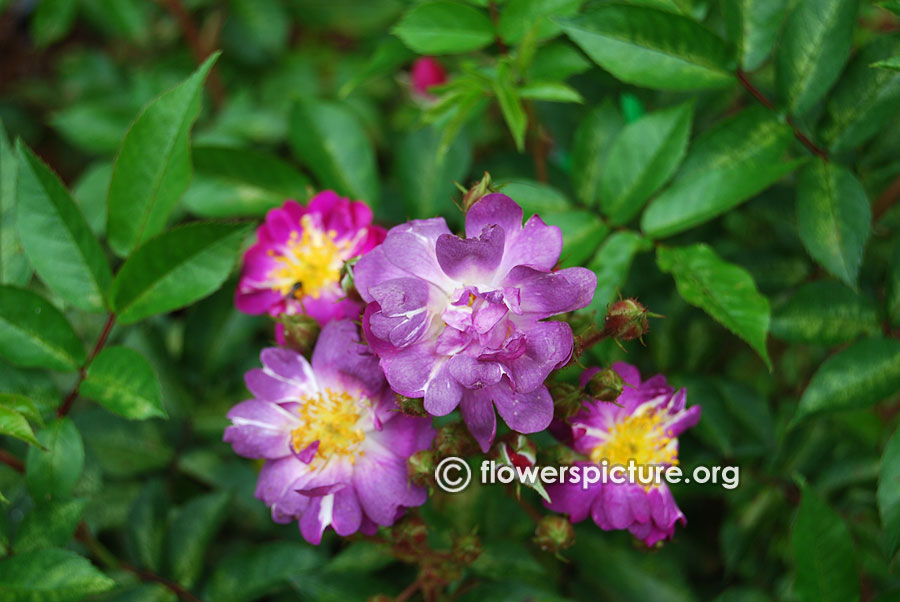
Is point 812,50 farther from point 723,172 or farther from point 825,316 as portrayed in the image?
point 825,316

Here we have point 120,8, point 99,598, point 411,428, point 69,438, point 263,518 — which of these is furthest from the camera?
point 120,8

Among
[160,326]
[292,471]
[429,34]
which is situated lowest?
[160,326]

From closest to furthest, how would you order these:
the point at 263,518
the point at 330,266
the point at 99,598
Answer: the point at 330,266, the point at 99,598, the point at 263,518

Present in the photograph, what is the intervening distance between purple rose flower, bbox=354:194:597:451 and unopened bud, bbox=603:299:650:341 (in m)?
0.10

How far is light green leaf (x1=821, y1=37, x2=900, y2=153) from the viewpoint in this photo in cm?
125

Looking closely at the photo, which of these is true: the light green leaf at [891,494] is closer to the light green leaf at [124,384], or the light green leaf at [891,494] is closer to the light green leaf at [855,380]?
the light green leaf at [855,380]

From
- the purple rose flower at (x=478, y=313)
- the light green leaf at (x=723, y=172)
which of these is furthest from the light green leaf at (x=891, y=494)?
the purple rose flower at (x=478, y=313)

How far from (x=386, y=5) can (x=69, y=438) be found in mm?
1862

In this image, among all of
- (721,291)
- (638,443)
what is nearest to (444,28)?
(721,291)

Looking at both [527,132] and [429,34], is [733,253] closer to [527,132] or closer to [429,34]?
[527,132]

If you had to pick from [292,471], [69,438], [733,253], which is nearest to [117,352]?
[69,438]

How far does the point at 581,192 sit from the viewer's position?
1.42 meters

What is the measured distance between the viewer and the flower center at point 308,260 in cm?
124

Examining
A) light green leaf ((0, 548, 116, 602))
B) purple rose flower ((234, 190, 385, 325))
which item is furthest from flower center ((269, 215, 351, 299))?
light green leaf ((0, 548, 116, 602))
